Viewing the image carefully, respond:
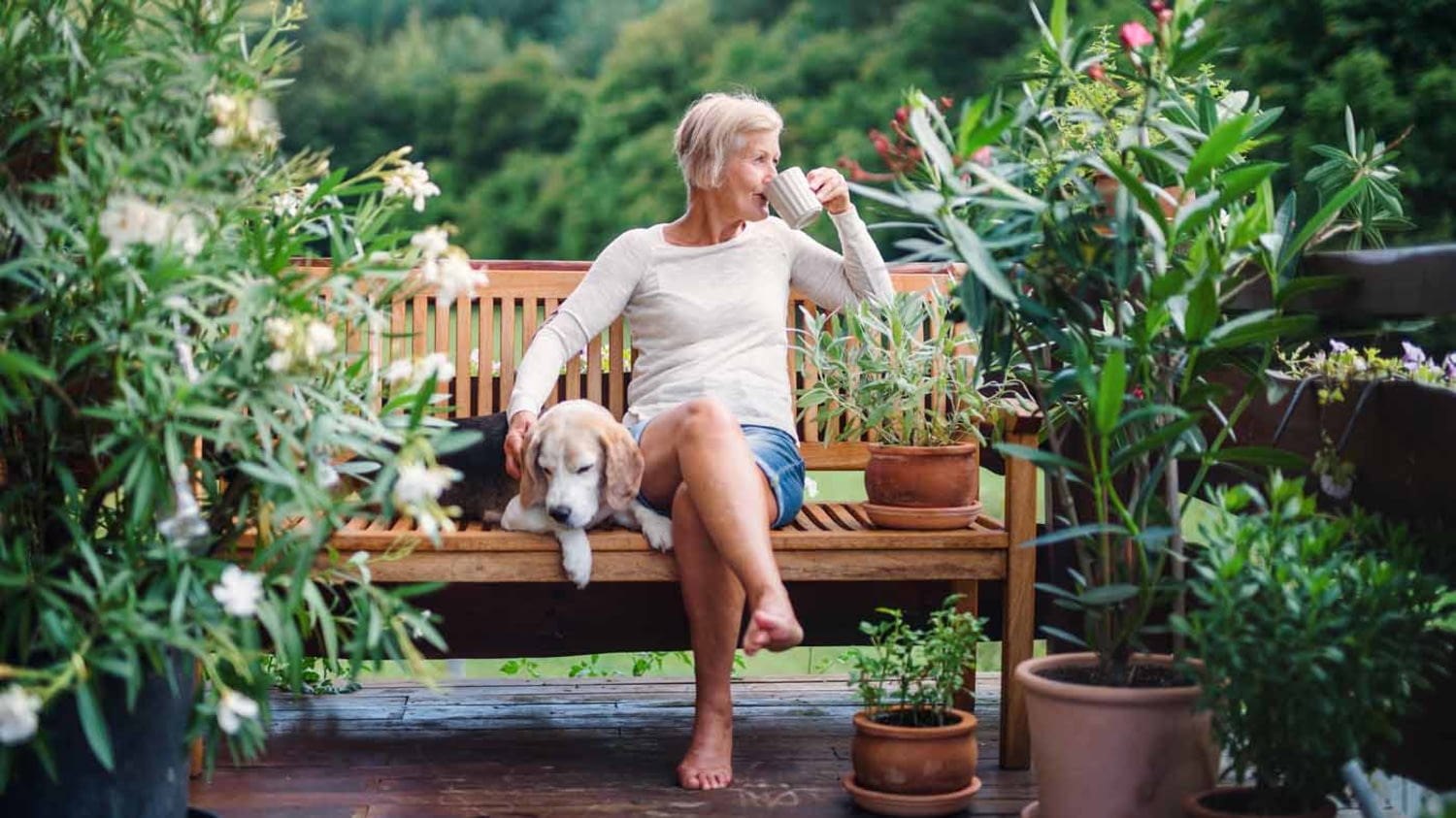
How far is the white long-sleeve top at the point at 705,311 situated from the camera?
3.21 m

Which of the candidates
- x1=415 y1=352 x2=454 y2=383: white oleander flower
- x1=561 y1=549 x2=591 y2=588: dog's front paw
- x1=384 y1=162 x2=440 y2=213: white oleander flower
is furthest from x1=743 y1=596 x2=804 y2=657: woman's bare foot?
x1=384 y1=162 x2=440 y2=213: white oleander flower

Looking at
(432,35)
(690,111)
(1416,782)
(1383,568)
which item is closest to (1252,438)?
(1416,782)

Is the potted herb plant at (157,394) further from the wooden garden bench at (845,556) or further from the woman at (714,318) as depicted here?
the woman at (714,318)

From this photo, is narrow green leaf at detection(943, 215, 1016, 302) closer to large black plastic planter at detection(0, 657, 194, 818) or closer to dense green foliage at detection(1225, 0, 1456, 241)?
large black plastic planter at detection(0, 657, 194, 818)

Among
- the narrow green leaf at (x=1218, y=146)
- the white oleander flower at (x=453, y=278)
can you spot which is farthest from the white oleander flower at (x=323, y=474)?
the narrow green leaf at (x=1218, y=146)

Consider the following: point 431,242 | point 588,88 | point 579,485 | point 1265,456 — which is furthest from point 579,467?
point 588,88

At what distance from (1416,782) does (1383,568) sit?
0.61 meters

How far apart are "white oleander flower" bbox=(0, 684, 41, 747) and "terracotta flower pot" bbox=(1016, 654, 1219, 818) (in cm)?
141

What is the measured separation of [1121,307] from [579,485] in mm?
1039

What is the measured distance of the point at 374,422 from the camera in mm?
2199

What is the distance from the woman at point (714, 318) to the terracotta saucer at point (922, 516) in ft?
0.64

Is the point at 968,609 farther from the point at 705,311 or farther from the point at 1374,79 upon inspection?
the point at 1374,79

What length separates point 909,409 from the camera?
2.97 m

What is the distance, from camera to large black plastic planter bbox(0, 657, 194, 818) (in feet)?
7.02
